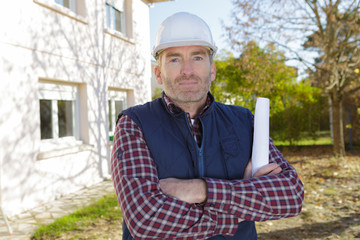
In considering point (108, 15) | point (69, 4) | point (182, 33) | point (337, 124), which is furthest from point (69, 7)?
point (337, 124)

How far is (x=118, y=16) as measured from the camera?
10.0 meters

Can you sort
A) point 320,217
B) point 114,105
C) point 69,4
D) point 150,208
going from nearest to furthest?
point 150,208 → point 320,217 → point 69,4 → point 114,105

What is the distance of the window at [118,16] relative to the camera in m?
9.40

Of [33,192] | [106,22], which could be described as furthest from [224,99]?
[33,192]

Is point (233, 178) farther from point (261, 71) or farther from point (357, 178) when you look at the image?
point (261, 71)

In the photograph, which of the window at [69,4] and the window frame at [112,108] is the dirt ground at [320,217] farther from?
the window at [69,4]

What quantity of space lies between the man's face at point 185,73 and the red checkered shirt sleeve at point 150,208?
36cm

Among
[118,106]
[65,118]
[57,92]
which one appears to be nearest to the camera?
[57,92]

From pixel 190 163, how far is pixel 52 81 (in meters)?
6.04

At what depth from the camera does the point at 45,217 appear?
5402 millimetres

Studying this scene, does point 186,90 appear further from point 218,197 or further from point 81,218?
point 81,218

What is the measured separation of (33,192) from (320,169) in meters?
7.48

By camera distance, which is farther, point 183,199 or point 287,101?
point 287,101

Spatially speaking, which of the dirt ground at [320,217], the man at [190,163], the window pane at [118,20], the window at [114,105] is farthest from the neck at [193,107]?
the window pane at [118,20]
